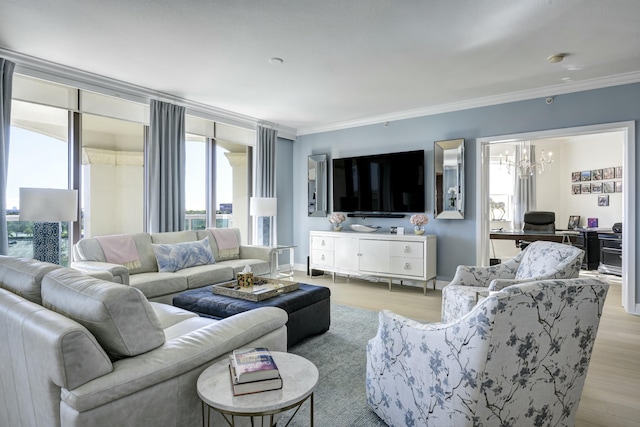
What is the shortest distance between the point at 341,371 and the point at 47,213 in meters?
2.78

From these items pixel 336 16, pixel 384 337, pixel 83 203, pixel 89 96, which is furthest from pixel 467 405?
pixel 89 96

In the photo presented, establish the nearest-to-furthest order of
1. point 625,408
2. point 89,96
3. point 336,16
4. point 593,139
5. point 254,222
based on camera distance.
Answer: point 625,408 < point 336,16 < point 89,96 < point 254,222 < point 593,139

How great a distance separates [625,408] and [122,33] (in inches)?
171

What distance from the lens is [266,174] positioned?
590 cm

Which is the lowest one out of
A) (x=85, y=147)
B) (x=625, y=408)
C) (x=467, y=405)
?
(x=625, y=408)

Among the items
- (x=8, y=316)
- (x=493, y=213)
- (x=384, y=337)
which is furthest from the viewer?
(x=493, y=213)

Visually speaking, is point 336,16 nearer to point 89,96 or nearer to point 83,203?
point 89,96

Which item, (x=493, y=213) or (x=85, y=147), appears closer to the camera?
(x=85, y=147)

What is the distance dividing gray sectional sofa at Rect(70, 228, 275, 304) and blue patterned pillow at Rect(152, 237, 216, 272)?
7 cm

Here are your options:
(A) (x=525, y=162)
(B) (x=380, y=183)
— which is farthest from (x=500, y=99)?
(A) (x=525, y=162)

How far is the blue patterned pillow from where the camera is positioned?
3900 mm

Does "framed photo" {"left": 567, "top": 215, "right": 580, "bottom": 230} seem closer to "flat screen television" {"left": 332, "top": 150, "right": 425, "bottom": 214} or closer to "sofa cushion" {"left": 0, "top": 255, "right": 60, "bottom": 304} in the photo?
"flat screen television" {"left": 332, "top": 150, "right": 425, "bottom": 214}

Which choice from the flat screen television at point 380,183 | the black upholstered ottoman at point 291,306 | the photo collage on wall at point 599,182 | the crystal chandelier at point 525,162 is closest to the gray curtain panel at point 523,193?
the crystal chandelier at point 525,162

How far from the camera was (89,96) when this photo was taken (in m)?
3.98
